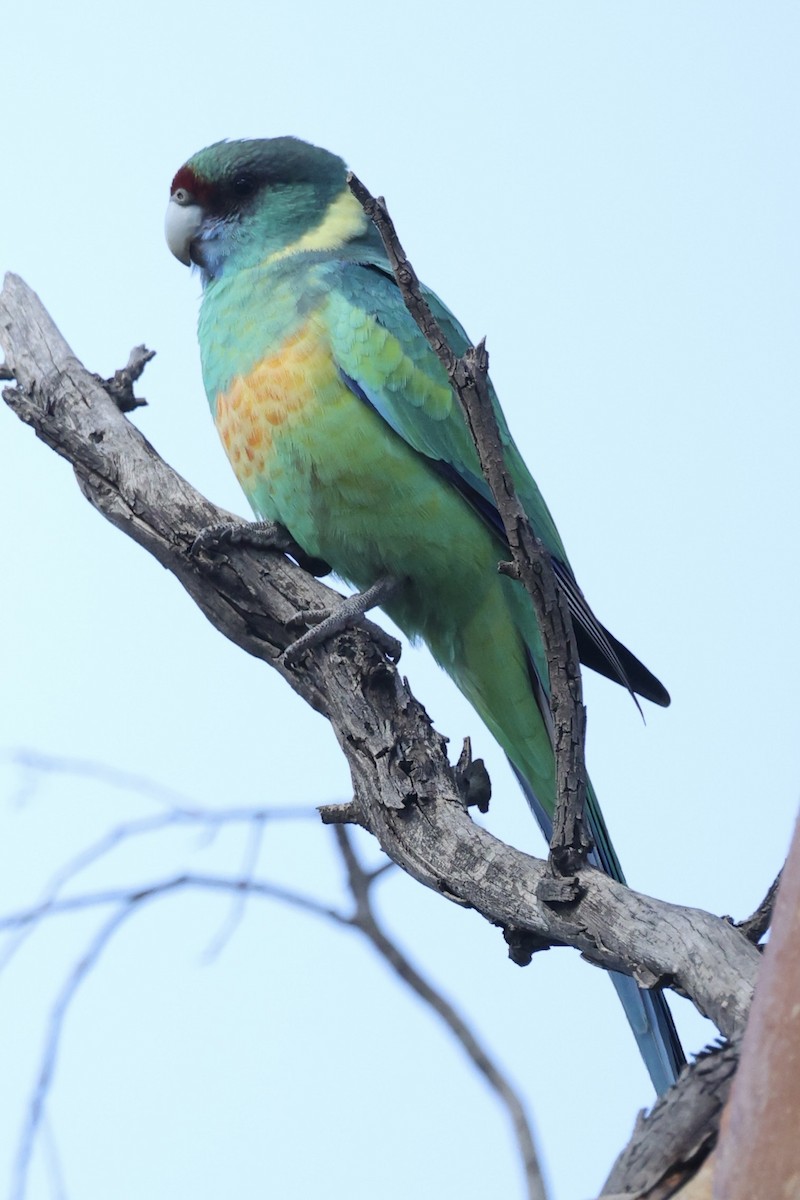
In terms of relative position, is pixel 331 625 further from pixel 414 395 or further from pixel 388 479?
pixel 414 395

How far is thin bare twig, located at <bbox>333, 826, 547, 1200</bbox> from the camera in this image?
85.7 inches

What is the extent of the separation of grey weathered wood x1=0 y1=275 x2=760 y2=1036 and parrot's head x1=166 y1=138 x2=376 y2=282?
0.62 meters

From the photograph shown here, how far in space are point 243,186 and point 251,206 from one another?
10cm

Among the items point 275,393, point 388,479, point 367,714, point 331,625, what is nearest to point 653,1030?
point 367,714

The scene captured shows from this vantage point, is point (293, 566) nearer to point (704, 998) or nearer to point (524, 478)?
point (524, 478)

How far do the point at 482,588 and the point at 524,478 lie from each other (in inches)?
18.1

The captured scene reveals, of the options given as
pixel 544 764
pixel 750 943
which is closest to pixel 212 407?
pixel 544 764

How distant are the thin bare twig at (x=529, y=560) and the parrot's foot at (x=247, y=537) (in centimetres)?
122

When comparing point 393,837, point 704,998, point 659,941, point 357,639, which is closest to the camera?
point 704,998

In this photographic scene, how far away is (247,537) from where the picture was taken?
3.61m

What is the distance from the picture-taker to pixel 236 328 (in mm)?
3924

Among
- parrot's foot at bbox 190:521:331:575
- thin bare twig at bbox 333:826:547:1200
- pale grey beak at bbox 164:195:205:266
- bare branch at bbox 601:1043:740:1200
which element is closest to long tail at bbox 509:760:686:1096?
thin bare twig at bbox 333:826:547:1200

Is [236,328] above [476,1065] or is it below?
above

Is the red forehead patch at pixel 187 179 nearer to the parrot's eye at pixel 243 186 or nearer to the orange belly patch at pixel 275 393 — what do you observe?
the parrot's eye at pixel 243 186
